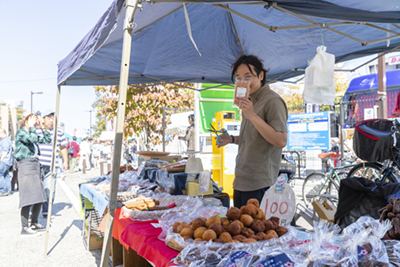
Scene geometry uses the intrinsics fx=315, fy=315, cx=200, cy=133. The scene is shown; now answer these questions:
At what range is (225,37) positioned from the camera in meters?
4.44

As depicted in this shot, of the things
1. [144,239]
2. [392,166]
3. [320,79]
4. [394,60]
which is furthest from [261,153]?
[394,60]

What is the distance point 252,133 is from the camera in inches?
97.1

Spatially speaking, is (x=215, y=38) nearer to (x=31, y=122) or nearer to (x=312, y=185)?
(x=31, y=122)

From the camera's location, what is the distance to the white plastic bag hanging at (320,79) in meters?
3.09

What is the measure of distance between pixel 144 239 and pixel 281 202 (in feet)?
2.89

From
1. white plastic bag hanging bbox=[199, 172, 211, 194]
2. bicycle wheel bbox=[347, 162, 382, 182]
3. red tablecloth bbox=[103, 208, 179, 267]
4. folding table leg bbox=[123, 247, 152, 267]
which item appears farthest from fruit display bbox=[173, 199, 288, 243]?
bicycle wheel bbox=[347, 162, 382, 182]

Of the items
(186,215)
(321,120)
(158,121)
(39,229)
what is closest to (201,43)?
(186,215)

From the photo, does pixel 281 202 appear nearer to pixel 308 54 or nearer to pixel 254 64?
pixel 254 64

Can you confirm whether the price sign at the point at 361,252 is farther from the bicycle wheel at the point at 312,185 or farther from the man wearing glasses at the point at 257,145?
the bicycle wheel at the point at 312,185

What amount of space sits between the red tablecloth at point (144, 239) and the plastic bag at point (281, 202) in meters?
0.73

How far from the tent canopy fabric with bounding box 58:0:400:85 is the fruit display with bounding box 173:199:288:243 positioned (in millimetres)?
1420

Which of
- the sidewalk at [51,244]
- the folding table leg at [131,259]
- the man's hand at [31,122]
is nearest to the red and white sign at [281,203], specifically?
the folding table leg at [131,259]

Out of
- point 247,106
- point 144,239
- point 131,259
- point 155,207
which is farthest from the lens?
point 155,207

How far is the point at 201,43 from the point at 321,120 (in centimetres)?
506
